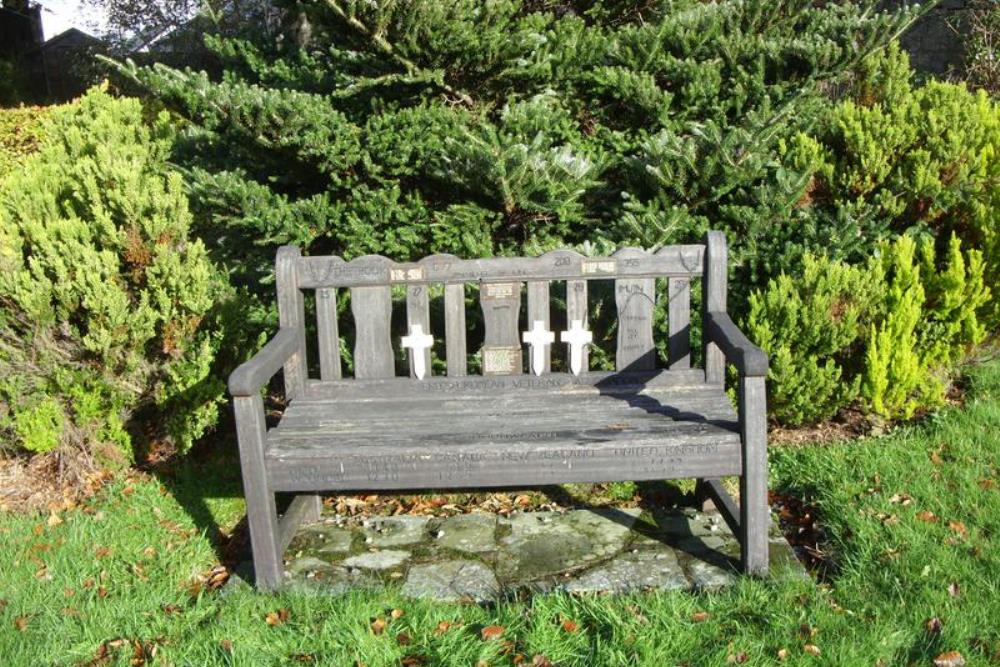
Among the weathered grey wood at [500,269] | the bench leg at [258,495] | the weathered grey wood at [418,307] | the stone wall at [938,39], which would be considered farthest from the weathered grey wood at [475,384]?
the stone wall at [938,39]

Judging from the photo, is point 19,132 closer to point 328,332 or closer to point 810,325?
point 328,332

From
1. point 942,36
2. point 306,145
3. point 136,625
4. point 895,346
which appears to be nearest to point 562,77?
point 306,145

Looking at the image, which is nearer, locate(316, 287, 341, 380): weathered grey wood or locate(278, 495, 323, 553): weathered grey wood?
locate(278, 495, 323, 553): weathered grey wood

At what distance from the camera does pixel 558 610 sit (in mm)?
2850

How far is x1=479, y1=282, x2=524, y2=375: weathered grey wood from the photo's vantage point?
3.73m

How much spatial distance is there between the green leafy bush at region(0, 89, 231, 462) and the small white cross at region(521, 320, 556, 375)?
1701 mm

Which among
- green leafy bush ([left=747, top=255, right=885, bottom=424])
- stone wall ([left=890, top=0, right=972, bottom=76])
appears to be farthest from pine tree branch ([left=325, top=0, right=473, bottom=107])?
stone wall ([left=890, top=0, right=972, bottom=76])

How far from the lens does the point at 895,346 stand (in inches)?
173

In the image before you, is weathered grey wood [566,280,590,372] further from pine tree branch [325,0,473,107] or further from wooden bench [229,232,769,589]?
pine tree branch [325,0,473,107]

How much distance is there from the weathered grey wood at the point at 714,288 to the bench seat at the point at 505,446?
225 millimetres

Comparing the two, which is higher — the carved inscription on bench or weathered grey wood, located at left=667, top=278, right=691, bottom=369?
weathered grey wood, located at left=667, top=278, right=691, bottom=369

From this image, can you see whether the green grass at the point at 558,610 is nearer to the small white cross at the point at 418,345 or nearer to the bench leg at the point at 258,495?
the bench leg at the point at 258,495

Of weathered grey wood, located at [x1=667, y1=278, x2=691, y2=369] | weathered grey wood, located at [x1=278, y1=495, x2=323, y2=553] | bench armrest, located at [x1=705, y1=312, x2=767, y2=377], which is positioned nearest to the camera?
bench armrest, located at [x1=705, y1=312, x2=767, y2=377]

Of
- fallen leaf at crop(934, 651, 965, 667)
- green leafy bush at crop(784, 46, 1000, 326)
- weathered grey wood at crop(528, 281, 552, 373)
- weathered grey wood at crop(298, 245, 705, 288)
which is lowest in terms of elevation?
fallen leaf at crop(934, 651, 965, 667)
